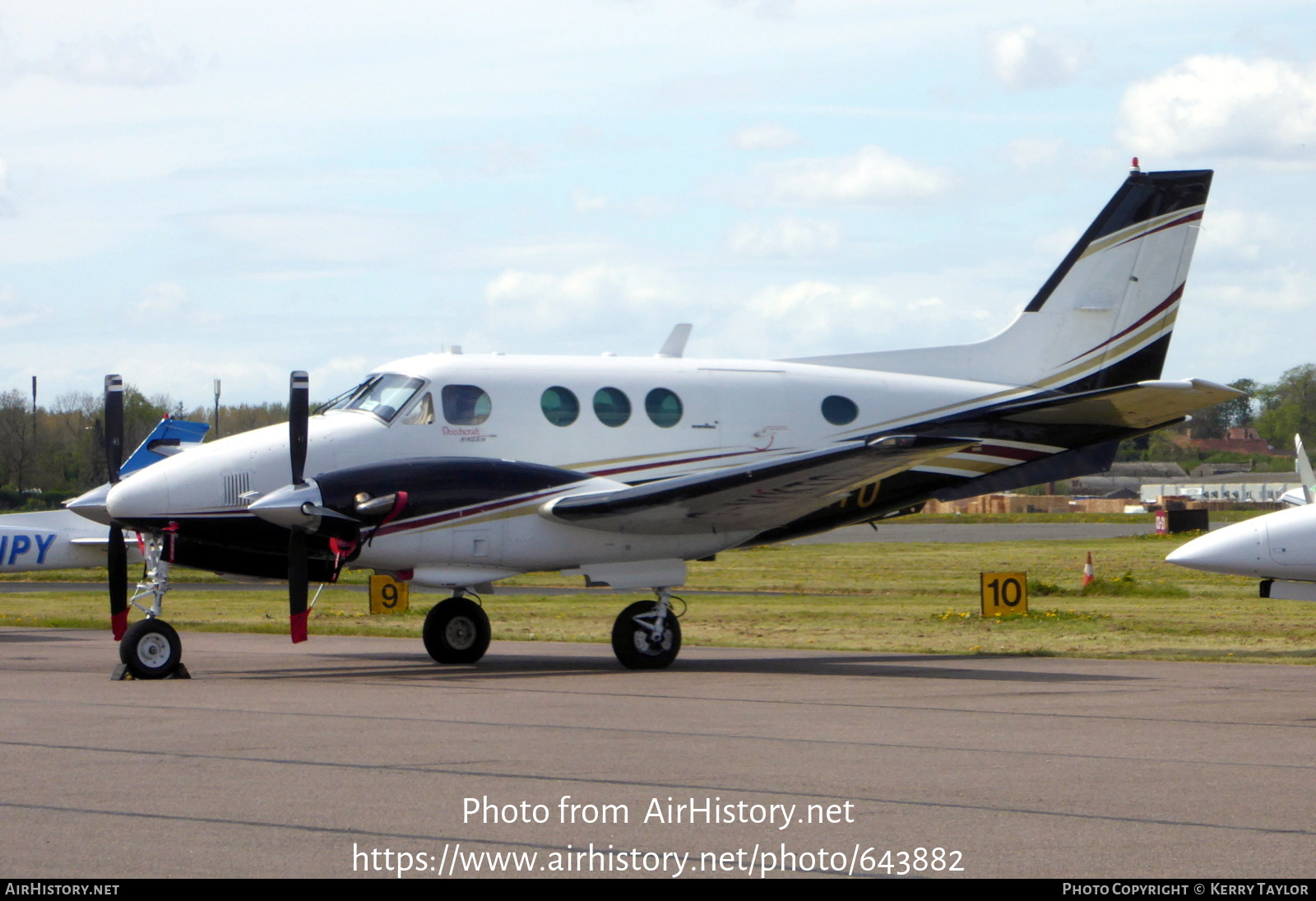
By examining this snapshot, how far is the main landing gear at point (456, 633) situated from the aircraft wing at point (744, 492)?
7.90 ft

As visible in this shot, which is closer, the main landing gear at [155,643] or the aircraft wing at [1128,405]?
the main landing gear at [155,643]

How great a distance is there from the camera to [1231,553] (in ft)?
64.1

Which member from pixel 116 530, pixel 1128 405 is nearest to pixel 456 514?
pixel 116 530

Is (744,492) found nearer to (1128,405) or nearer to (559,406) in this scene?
(559,406)

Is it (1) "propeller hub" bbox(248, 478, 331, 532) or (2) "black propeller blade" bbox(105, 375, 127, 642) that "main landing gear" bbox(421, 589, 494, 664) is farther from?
(2) "black propeller blade" bbox(105, 375, 127, 642)

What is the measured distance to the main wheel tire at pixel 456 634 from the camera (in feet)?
59.0

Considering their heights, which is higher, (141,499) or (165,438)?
(165,438)

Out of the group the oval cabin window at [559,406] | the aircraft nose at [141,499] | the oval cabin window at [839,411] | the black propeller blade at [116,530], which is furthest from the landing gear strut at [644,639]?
the black propeller blade at [116,530]

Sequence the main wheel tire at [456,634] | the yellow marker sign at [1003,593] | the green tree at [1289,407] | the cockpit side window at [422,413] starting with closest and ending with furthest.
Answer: the cockpit side window at [422,413] → the main wheel tire at [456,634] → the yellow marker sign at [1003,593] → the green tree at [1289,407]

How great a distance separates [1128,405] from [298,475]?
9988 millimetres

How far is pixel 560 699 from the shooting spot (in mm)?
13562

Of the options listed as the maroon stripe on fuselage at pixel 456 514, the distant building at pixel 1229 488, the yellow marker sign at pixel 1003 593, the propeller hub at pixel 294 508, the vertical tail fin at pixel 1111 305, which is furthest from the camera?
the distant building at pixel 1229 488

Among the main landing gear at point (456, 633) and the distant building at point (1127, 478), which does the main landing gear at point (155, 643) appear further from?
→ the distant building at point (1127, 478)

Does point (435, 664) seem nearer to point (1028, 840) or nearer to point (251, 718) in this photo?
point (251, 718)
